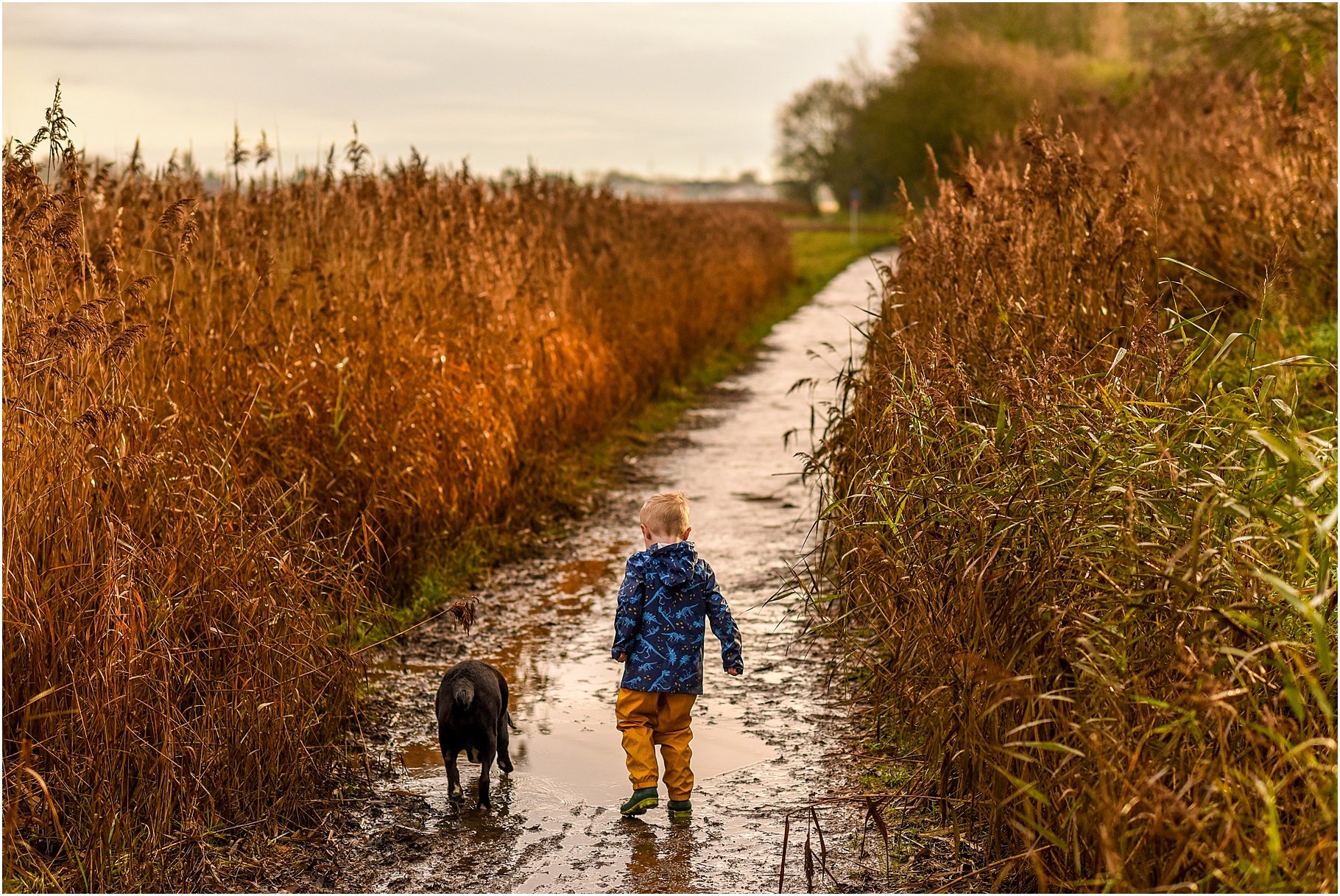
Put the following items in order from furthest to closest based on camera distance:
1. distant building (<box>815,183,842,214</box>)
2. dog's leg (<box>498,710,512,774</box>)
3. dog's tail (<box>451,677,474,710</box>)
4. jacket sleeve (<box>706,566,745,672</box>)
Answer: distant building (<box>815,183,842,214</box>) → dog's leg (<box>498,710,512,774</box>) → jacket sleeve (<box>706,566,745,672</box>) → dog's tail (<box>451,677,474,710</box>)

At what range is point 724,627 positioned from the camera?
459cm

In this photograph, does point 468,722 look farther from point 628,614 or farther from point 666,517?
point 666,517

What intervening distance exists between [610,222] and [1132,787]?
12.0m

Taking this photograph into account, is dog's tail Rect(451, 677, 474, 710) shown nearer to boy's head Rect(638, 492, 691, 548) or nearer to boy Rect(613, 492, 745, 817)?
boy Rect(613, 492, 745, 817)

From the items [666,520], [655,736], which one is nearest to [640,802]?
[655,736]

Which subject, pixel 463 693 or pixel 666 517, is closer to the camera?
pixel 463 693

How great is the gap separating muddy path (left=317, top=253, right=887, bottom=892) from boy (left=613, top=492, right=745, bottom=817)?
0.25 m

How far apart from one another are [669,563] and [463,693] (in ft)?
2.81

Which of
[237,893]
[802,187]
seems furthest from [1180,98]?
[802,187]

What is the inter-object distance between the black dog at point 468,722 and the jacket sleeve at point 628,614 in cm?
48

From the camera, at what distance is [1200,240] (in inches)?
363

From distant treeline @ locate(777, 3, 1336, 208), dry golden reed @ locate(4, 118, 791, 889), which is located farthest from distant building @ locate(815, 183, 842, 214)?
dry golden reed @ locate(4, 118, 791, 889)

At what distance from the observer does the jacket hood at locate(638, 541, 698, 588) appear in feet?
15.0

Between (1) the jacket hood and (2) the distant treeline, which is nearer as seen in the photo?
(1) the jacket hood
